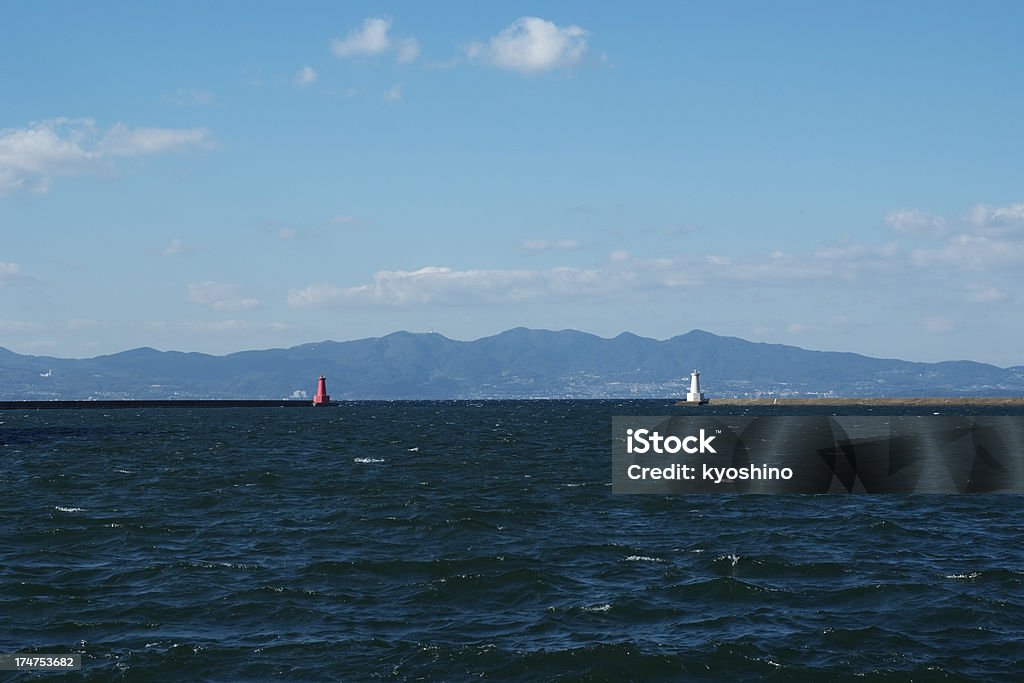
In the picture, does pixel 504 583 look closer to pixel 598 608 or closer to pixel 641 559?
pixel 598 608

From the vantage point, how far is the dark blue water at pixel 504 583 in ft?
59.6

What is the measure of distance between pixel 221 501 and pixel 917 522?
26540 mm

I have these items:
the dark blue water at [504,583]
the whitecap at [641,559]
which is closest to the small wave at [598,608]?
the dark blue water at [504,583]

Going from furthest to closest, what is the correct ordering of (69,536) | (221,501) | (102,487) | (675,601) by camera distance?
1. (102,487)
2. (221,501)
3. (69,536)
4. (675,601)

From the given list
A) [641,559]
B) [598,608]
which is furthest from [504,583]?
[641,559]

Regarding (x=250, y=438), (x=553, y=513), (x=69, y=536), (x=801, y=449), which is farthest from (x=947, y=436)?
(x=69, y=536)

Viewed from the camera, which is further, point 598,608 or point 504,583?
point 504,583

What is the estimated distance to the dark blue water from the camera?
1817 centimetres

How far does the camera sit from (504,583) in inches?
952

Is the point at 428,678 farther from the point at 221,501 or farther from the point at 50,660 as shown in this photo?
the point at 221,501

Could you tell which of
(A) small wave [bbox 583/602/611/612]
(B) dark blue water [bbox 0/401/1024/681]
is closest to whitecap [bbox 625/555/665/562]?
(B) dark blue water [bbox 0/401/1024/681]

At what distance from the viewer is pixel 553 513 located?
117 feet

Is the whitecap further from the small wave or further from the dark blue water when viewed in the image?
the small wave

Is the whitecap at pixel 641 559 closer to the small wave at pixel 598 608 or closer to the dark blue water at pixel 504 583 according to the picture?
the dark blue water at pixel 504 583
